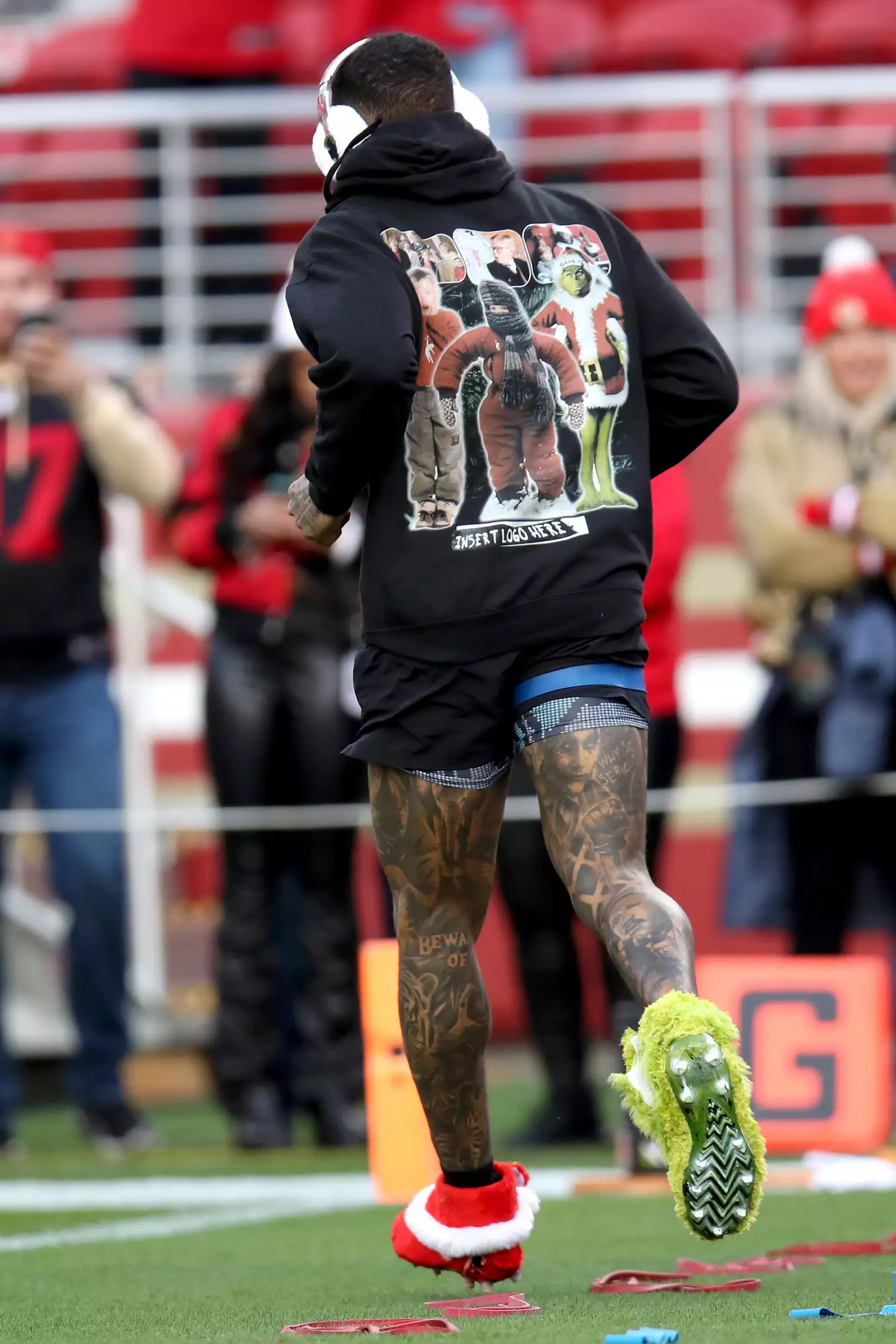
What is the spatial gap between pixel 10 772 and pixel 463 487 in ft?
11.9

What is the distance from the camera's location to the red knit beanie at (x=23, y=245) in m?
7.31

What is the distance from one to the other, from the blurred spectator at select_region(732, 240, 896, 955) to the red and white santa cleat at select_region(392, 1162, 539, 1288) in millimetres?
3248

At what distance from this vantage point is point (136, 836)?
8961 mm

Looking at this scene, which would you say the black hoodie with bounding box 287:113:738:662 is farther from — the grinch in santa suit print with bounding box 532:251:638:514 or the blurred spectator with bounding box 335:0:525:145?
the blurred spectator with bounding box 335:0:525:145

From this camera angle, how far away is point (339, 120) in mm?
3938

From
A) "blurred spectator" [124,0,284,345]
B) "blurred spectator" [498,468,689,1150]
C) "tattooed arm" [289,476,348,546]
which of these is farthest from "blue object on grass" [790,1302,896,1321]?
"blurred spectator" [124,0,284,345]

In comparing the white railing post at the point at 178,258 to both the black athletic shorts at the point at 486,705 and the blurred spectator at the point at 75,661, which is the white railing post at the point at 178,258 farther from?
the black athletic shorts at the point at 486,705

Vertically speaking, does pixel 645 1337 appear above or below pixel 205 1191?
above

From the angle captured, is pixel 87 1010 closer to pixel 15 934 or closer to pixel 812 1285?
pixel 15 934

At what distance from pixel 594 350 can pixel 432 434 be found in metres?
0.29

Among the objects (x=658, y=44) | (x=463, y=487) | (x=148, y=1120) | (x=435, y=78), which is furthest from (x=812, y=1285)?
(x=658, y=44)

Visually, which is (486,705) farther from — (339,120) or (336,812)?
(336,812)

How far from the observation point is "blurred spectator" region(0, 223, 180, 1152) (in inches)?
274

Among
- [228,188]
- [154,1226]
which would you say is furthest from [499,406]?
[228,188]
